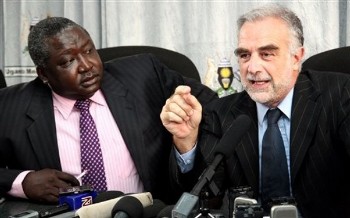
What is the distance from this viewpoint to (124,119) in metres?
2.43

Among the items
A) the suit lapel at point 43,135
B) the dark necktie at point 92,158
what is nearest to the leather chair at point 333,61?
the dark necktie at point 92,158

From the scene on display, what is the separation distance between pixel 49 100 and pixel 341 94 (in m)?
1.20

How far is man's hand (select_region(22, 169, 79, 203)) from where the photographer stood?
6.73 ft

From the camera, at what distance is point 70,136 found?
2.41 metres

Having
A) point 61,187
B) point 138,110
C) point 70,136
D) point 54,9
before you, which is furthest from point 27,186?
point 54,9

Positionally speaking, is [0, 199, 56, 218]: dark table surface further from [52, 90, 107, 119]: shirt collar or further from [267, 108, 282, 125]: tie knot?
[267, 108, 282, 125]: tie knot

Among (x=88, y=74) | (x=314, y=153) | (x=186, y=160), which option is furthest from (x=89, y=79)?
(x=314, y=153)

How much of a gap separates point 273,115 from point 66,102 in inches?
35.3

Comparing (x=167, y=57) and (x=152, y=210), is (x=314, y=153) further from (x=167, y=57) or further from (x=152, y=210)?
(x=167, y=57)

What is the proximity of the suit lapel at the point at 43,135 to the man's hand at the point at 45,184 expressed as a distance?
19 cm

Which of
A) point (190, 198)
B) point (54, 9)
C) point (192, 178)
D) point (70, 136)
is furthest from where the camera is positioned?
point (54, 9)

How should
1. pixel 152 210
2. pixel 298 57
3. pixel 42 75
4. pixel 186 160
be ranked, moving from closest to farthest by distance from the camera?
pixel 152 210 → pixel 186 160 → pixel 298 57 → pixel 42 75

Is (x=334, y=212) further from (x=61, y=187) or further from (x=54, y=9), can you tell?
(x=54, y=9)

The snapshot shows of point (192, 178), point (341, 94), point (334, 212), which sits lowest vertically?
point (334, 212)
